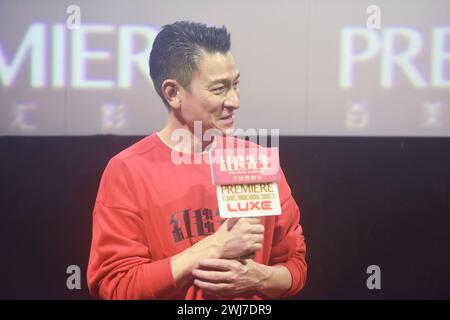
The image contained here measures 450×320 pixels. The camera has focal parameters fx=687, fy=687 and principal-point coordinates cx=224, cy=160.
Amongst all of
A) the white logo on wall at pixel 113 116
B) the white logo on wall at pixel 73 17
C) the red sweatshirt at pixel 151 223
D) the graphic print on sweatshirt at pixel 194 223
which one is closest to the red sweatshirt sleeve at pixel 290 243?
the red sweatshirt at pixel 151 223

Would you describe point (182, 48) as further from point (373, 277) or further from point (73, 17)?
point (373, 277)

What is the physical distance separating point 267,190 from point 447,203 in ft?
3.54

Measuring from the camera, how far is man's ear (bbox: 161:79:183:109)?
3.06 meters

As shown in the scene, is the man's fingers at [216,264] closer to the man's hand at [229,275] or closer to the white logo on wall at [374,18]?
the man's hand at [229,275]

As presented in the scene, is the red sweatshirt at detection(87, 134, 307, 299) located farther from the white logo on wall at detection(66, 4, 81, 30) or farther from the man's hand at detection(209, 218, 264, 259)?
the white logo on wall at detection(66, 4, 81, 30)

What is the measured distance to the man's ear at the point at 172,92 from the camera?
3059 millimetres

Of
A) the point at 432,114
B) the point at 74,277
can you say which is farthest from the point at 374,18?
the point at 74,277

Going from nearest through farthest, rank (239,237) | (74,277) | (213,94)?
(239,237), (213,94), (74,277)

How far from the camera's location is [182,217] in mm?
2973

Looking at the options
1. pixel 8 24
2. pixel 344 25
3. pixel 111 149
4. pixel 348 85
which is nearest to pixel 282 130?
pixel 348 85

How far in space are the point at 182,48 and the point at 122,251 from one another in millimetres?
911

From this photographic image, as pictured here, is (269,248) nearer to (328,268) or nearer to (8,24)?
(328,268)

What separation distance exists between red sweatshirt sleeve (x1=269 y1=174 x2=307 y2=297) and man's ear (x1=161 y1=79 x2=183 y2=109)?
622 millimetres

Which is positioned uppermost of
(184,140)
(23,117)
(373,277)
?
(23,117)
